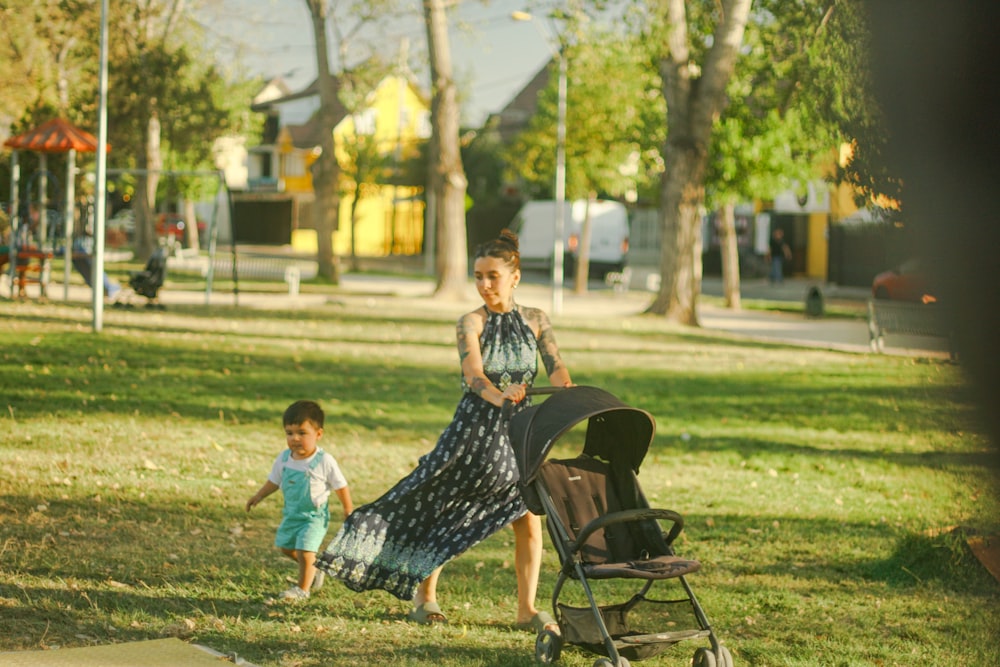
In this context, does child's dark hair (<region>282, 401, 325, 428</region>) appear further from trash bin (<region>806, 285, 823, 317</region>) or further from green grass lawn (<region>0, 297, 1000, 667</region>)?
trash bin (<region>806, 285, 823, 317</region>)

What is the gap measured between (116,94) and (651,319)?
18.8m

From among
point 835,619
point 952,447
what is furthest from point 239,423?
point 952,447

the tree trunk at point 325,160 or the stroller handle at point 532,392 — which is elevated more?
the tree trunk at point 325,160

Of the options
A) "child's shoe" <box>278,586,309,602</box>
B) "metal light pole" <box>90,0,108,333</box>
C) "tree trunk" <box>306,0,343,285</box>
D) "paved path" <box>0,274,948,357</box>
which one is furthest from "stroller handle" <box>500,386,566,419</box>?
"tree trunk" <box>306,0,343,285</box>

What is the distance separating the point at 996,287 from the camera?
1562 mm

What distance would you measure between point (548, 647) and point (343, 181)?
52.6 meters

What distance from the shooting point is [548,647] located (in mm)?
4938

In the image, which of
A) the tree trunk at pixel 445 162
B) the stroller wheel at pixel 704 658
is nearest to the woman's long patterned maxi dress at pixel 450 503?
the stroller wheel at pixel 704 658

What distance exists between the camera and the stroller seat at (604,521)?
4605 mm

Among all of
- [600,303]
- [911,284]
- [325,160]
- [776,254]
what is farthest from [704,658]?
[776,254]

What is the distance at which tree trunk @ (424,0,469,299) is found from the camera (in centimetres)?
2512

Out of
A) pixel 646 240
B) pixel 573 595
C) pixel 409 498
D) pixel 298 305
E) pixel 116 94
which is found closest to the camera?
pixel 409 498

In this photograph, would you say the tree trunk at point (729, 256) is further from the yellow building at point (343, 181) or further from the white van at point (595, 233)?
the yellow building at point (343, 181)

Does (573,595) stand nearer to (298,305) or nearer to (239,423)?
(239,423)
